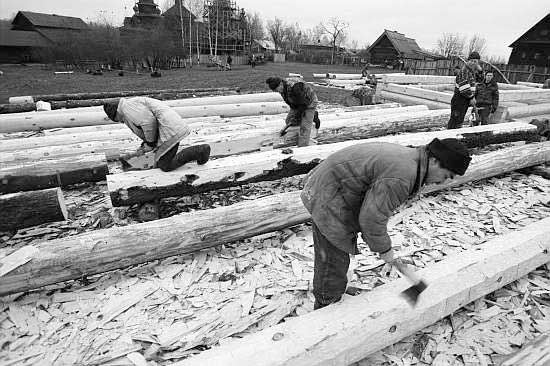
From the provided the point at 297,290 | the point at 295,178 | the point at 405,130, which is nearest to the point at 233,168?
the point at 295,178

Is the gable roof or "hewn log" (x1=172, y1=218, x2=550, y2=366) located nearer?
"hewn log" (x1=172, y1=218, x2=550, y2=366)

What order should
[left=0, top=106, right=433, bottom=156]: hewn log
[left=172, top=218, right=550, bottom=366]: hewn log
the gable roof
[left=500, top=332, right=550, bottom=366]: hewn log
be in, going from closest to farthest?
[left=172, top=218, right=550, bottom=366]: hewn log → [left=500, top=332, right=550, bottom=366]: hewn log → [left=0, top=106, right=433, bottom=156]: hewn log → the gable roof

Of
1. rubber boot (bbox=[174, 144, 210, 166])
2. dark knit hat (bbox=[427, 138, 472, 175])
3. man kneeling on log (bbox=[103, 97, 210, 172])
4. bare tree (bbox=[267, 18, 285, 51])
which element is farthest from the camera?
bare tree (bbox=[267, 18, 285, 51])

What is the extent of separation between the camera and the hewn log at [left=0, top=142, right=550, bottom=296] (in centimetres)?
283

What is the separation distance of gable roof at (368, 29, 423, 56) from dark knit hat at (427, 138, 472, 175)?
42.3 meters

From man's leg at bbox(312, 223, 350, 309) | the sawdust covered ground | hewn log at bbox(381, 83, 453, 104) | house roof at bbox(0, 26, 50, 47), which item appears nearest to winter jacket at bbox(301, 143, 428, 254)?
man's leg at bbox(312, 223, 350, 309)

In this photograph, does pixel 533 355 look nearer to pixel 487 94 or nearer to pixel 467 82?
pixel 467 82

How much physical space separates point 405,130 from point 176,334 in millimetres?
6862

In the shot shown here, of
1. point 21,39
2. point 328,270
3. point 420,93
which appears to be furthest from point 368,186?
point 21,39

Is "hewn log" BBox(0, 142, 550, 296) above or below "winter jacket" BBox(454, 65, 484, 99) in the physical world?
below

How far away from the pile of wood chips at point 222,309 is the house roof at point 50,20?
4739 centimetres

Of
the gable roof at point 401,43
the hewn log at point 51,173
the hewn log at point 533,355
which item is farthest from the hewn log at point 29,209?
the gable roof at point 401,43

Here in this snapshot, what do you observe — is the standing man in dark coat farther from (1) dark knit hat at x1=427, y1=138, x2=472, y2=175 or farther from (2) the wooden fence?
(2) the wooden fence

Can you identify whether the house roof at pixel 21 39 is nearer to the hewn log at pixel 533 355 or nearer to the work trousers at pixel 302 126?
the work trousers at pixel 302 126
